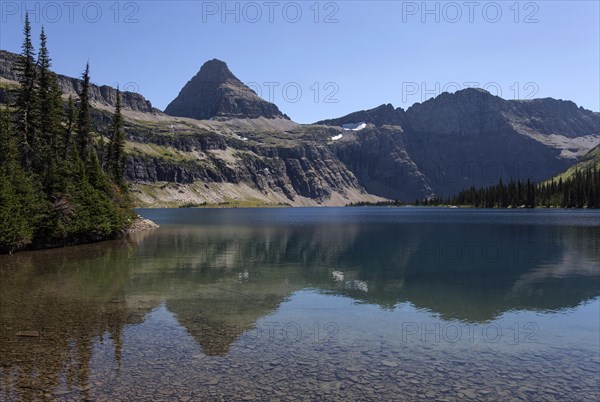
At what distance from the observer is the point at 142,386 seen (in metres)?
16.4

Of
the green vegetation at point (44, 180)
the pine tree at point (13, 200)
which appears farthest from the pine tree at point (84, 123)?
the pine tree at point (13, 200)

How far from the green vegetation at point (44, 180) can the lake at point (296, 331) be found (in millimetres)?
7550

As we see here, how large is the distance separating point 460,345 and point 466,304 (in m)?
10.8

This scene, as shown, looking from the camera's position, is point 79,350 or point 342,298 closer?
point 79,350

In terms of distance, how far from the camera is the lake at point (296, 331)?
16.8m

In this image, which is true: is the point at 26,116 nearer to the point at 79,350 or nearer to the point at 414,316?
the point at 79,350

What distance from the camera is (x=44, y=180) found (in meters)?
64.8

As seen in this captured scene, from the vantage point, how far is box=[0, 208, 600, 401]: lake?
1683 centimetres

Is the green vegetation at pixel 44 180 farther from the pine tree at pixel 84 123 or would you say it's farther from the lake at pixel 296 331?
the lake at pixel 296 331

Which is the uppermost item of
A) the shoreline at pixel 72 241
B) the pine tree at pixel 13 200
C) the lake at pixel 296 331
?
the pine tree at pixel 13 200

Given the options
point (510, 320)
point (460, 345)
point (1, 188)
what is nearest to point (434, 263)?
point (510, 320)

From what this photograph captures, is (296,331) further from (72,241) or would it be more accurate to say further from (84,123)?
(84,123)

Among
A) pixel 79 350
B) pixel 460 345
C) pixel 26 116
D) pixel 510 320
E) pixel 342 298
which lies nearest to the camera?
pixel 79 350

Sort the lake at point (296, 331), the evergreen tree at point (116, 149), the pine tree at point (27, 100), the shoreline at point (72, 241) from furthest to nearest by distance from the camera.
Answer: the evergreen tree at point (116, 149) → the pine tree at point (27, 100) → the shoreline at point (72, 241) → the lake at point (296, 331)
